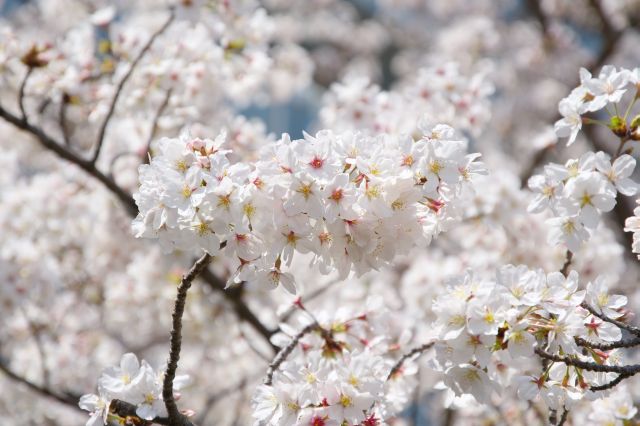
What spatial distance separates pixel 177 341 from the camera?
1.96 metres

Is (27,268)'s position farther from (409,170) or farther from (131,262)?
(409,170)

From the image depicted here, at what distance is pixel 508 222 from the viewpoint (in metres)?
3.97

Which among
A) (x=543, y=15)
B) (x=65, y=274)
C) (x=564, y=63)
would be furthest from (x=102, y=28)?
(x=564, y=63)

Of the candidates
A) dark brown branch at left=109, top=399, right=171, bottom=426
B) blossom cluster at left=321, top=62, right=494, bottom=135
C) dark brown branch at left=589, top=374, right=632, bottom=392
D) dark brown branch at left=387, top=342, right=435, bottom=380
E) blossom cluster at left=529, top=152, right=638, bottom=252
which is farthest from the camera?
blossom cluster at left=321, top=62, right=494, bottom=135

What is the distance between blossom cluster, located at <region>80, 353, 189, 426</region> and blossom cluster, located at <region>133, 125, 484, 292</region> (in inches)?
20.0

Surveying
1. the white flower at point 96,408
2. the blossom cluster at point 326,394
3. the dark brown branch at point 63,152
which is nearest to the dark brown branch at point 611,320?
the blossom cluster at point 326,394

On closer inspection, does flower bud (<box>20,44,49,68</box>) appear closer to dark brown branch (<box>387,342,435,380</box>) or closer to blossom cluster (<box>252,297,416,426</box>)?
blossom cluster (<box>252,297,416,426</box>)

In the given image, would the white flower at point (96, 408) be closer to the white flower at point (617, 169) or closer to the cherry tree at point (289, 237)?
the cherry tree at point (289, 237)

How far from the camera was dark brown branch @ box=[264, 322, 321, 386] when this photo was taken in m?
2.20

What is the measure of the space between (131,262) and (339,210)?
385 centimetres

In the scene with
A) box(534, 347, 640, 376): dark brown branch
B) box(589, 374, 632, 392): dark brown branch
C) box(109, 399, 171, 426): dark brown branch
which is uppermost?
box(534, 347, 640, 376): dark brown branch

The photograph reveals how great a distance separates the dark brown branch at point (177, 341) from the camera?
1.87 metres

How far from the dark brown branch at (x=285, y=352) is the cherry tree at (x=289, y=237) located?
0.01m

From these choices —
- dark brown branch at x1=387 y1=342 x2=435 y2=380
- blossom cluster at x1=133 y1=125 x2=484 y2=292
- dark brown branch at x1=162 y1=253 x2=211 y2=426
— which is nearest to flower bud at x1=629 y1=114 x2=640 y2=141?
blossom cluster at x1=133 y1=125 x2=484 y2=292
